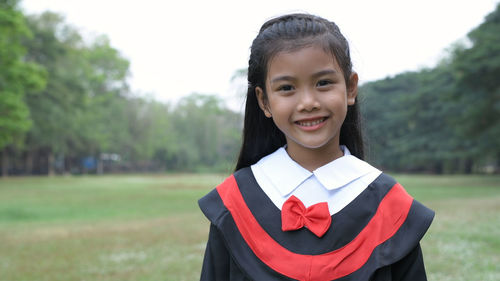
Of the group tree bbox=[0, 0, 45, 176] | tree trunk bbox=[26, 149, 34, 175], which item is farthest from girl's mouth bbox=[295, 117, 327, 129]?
tree trunk bbox=[26, 149, 34, 175]

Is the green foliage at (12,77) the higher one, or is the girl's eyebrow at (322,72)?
the green foliage at (12,77)

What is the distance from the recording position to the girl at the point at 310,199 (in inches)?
69.0

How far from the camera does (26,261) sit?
262 inches

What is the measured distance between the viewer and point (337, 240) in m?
1.76

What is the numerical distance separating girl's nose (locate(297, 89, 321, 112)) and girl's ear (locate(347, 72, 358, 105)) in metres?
0.24

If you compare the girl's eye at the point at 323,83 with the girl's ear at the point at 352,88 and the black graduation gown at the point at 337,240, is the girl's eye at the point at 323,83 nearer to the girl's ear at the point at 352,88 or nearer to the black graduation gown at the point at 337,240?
the girl's ear at the point at 352,88

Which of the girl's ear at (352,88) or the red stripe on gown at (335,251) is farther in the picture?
the girl's ear at (352,88)

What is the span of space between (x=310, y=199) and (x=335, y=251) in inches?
8.8

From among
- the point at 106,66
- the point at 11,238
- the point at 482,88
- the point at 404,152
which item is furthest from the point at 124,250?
the point at 106,66

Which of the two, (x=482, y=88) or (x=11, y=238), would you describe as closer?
(x=11, y=238)

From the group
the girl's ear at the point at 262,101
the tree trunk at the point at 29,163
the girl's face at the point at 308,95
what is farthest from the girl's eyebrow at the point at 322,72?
the tree trunk at the point at 29,163

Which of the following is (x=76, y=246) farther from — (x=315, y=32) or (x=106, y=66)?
(x=106, y=66)

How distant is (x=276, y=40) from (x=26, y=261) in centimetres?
612

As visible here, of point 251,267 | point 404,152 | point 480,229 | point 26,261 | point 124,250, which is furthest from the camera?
point 404,152
